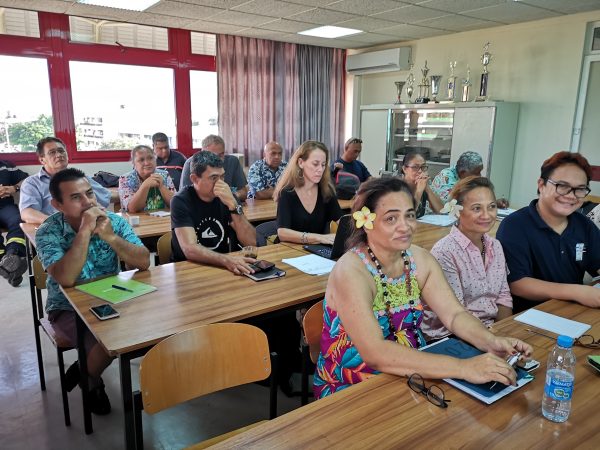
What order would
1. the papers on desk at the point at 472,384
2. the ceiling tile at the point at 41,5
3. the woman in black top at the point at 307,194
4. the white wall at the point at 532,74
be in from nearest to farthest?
the papers on desk at the point at 472,384 < the woman in black top at the point at 307,194 < the ceiling tile at the point at 41,5 < the white wall at the point at 532,74

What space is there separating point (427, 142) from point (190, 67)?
138 inches

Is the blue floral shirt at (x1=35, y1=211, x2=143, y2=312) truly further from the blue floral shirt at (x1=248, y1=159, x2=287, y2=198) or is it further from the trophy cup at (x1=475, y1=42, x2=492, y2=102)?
the trophy cup at (x1=475, y1=42, x2=492, y2=102)

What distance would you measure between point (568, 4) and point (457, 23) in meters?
1.22

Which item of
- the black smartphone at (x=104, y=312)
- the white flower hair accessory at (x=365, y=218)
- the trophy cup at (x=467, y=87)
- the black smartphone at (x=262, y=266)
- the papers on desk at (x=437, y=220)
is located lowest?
the papers on desk at (x=437, y=220)

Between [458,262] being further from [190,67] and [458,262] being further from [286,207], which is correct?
[190,67]

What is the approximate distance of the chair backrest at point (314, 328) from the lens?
1732mm

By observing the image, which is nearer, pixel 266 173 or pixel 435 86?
pixel 266 173

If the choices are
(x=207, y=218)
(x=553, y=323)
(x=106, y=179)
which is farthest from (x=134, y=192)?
(x=553, y=323)

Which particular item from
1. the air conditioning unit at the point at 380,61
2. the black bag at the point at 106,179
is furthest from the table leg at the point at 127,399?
the air conditioning unit at the point at 380,61

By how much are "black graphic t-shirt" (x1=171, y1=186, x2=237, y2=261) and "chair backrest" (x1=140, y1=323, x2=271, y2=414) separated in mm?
1233

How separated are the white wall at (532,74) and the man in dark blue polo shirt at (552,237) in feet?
11.3

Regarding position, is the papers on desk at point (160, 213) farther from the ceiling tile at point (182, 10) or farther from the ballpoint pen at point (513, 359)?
the ballpoint pen at point (513, 359)

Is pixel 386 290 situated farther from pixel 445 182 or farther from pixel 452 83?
pixel 452 83

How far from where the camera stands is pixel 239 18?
5.29 metres
